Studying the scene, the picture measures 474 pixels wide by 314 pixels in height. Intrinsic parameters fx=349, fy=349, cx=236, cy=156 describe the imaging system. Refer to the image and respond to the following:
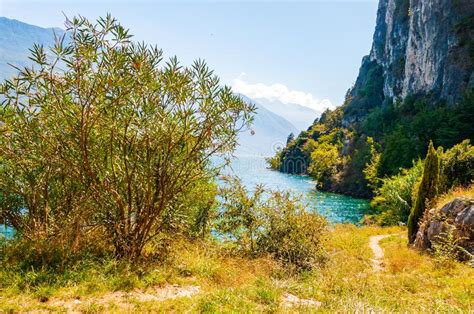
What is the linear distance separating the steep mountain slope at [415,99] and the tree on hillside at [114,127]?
39402 millimetres

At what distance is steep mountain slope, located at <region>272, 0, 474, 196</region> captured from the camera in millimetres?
61188

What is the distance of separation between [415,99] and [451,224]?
79252 mm

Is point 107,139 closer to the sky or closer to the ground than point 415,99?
closer to the ground

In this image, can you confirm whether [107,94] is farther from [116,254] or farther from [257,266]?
[257,266]

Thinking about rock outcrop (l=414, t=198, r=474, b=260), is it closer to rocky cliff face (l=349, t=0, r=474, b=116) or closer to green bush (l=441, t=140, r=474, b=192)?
green bush (l=441, t=140, r=474, b=192)

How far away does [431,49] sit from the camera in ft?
246

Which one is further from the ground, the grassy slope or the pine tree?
the pine tree

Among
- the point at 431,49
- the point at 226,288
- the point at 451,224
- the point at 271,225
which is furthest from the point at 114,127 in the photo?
the point at 431,49

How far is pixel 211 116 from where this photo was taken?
964cm

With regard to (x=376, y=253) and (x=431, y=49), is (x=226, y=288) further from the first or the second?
(x=431, y=49)

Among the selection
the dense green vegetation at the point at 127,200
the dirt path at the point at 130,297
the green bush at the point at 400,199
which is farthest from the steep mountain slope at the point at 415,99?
the dirt path at the point at 130,297

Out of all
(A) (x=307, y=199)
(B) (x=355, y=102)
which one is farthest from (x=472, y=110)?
(B) (x=355, y=102)

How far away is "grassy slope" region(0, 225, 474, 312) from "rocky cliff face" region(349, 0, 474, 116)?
64804 mm

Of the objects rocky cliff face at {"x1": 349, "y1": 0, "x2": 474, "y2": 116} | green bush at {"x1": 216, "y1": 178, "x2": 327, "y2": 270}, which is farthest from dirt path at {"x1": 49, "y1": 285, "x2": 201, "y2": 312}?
rocky cliff face at {"x1": 349, "y1": 0, "x2": 474, "y2": 116}
